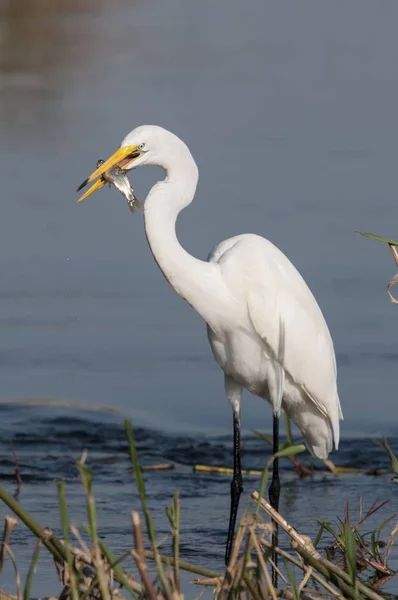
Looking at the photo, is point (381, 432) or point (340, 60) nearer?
point (381, 432)

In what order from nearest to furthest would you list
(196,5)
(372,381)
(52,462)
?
(52,462) → (372,381) → (196,5)

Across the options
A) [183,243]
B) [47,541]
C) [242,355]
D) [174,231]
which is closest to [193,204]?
[183,243]

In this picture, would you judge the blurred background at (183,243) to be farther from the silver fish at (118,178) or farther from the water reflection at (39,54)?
the silver fish at (118,178)

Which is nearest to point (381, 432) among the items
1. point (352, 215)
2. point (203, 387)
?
point (203, 387)

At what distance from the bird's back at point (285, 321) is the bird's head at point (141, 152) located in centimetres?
51

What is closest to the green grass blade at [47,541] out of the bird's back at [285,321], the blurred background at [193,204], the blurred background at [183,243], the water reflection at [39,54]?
the blurred background at [183,243]

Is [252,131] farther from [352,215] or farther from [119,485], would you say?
[119,485]

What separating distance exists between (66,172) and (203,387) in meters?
4.25

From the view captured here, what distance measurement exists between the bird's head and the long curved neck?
6cm

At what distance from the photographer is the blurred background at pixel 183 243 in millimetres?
6215

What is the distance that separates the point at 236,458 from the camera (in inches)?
192

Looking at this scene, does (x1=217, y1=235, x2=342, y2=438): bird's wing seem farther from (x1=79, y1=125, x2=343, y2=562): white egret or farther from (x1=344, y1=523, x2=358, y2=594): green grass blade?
(x1=344, y1=523, x2=358, y2=594): green grass blade

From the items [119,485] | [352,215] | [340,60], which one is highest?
[340,60]

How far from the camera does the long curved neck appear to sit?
414cm
